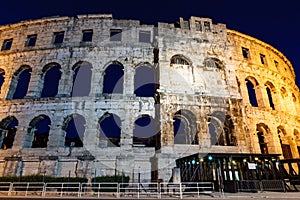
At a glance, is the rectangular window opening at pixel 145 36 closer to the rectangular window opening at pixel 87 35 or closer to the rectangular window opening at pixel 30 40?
the rectangular window opening at pixel 87 35

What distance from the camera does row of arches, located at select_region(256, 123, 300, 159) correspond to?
790 inches

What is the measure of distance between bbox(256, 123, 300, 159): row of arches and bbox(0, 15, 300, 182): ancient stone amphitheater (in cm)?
10

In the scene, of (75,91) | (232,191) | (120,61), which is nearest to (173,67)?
(120,61)

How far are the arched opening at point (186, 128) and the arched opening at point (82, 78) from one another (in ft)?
30.8

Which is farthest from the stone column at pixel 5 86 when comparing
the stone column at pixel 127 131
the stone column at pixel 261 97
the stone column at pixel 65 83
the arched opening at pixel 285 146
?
the arched opening at pixel 285 146

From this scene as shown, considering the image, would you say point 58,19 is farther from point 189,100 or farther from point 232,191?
point 232,191

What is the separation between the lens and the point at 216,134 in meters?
19.6

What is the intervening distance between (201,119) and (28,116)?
15539mm

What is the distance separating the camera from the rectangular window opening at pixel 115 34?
67.9ft

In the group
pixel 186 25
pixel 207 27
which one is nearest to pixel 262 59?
pixel 207 27

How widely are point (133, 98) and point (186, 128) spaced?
689cm

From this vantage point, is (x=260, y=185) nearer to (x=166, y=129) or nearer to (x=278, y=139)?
(x=166, y=129)

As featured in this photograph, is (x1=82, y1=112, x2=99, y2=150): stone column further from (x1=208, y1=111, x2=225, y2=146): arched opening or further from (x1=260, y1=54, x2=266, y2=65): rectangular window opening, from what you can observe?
(x1=260, y1=54, x2=266, y2=65): rectangular window opening

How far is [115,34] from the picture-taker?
21281 mm
